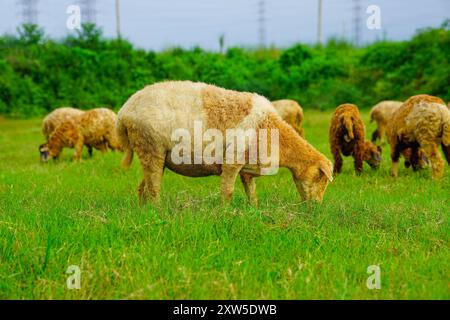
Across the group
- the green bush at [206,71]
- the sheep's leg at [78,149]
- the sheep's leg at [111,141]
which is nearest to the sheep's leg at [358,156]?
the sheep's leg at [111,141]

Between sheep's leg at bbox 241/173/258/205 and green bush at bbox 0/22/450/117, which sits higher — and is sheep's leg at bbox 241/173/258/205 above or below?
below

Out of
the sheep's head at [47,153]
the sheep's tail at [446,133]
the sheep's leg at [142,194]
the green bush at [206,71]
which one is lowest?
the sheep's head at [47,153]

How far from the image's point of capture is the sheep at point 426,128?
1161 centimetres

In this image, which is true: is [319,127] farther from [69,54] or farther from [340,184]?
[69,54]

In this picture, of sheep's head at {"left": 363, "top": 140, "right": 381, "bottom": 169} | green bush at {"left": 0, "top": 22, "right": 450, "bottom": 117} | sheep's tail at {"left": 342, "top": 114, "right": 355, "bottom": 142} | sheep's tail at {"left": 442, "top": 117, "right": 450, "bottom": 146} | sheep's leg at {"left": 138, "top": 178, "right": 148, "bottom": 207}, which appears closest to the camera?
sheep's leg at {"left": 138, "top": 178, "right": 148, "bottom": 207}

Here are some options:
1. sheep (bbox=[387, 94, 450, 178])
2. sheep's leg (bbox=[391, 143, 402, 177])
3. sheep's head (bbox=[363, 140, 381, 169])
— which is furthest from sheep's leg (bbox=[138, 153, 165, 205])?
sheep's head (bbox=[363, 140, 381, 169])

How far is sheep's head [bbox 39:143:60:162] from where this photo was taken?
56.9 feet

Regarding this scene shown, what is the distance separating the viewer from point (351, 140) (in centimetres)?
1336

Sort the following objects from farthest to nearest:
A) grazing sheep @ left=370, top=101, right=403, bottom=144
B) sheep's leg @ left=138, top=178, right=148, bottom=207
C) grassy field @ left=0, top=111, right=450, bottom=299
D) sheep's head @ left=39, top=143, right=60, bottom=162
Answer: grazing sheep @ left=370, top=101, right=403, bottom=144 < sheep's head @ left=39, top=143, right=60, bottom=162 < sheep's leg @ left=138, top=178, right=148, bottom=207 < grassy field @ left=0, top=111, right=450, bottom=299

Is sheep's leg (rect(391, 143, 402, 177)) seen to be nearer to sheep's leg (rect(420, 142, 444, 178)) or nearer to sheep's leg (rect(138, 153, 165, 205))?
sheep's leg (rect(420, 142, 444, 178))

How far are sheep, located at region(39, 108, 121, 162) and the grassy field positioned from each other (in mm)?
8206

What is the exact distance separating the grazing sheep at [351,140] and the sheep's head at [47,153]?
28.1 feet

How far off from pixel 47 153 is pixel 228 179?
34.9ft

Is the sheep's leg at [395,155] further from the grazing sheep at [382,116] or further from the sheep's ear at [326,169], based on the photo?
the grazing sheep at [382,116]
